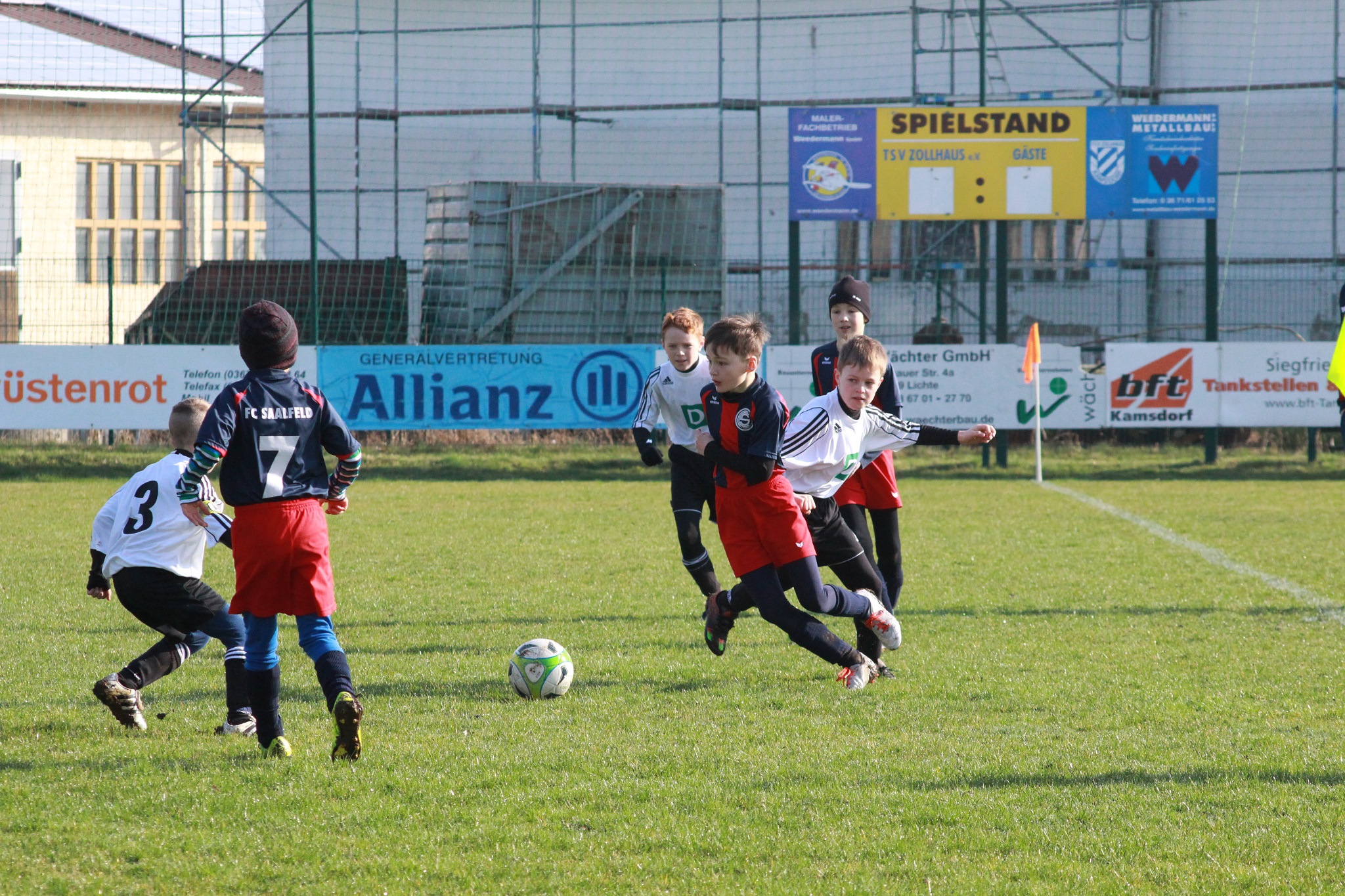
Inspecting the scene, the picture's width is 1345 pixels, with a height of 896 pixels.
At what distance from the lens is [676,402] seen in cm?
673

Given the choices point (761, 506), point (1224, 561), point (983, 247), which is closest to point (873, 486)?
point (761, 506)

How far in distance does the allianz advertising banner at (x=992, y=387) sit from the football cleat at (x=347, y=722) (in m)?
12.4

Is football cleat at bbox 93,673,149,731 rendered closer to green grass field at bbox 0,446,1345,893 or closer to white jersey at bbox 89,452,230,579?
green grass field at bbox 0,446,1345,893

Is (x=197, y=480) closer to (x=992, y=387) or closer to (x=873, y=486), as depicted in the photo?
(x=873, y=486)

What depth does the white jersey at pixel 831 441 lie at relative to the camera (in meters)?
5.29

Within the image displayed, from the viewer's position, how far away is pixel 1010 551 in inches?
374

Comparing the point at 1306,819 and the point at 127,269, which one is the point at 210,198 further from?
the point at 1306,819

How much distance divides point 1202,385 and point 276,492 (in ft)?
47.6

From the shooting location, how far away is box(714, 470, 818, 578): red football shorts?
5.12 m

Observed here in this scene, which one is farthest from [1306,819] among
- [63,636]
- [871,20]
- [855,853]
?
[871,20]

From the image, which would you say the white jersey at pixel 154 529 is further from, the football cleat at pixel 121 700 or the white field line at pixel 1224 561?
the white field line at pixel 1224 561

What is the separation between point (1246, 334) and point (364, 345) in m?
13.1

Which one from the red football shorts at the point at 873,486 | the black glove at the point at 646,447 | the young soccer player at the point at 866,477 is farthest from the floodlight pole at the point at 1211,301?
the black glove at the point at 646,447

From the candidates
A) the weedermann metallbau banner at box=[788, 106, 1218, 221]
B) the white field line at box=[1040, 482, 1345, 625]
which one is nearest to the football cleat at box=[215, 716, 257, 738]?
the white field line at box=[1040, 482, 1345, 625]
